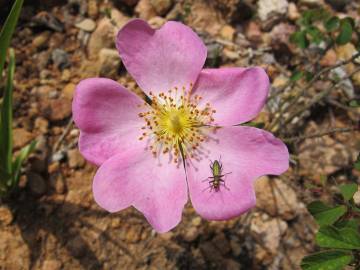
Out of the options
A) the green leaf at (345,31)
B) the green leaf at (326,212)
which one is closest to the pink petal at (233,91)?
the green leaf at (326,212)

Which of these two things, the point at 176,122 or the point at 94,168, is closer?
the point at 176,122

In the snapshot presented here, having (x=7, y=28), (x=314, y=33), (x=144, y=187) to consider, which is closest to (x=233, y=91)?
(x=144, y=187)

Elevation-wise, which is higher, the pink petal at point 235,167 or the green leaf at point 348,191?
the green leaf at point 348,191

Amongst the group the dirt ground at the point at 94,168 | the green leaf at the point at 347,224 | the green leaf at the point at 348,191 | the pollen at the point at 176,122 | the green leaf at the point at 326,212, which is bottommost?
the dirt ground at the point at 94,168

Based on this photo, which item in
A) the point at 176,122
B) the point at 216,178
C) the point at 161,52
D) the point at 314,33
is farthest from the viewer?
the point at 314,33

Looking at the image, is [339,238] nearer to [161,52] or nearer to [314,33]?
[161,52]

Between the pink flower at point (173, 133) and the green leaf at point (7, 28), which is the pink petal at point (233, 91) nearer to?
the pink flower at point (173, 133)
